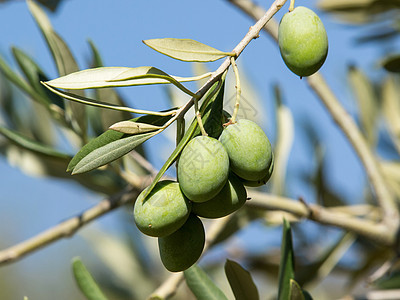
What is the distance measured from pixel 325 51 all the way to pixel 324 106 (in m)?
0.83

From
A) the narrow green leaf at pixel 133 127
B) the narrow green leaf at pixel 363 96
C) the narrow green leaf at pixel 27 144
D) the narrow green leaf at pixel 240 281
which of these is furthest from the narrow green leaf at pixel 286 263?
the narrow green leaf at pixel 363 96

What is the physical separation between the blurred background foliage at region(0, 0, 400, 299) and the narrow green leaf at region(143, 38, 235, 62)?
390 millimetres

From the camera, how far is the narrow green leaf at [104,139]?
0.78 m

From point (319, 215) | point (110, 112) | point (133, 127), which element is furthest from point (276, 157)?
point (133, 127)

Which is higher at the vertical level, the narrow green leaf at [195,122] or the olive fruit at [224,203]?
the narrow green leaf at [195,122]

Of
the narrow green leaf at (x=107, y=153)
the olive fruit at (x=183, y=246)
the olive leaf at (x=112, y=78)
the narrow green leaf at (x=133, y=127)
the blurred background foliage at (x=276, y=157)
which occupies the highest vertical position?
the olive leaf at (x=112, y=78)

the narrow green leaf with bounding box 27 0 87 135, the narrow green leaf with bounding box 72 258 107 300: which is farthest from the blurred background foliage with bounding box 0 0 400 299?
the narrow green leaf with bounding box 72 258 107 300

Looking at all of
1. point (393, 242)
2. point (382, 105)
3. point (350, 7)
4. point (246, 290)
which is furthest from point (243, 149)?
point (382, 105)

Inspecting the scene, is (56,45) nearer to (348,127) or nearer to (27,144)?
(27,144)

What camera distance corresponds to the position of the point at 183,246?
777 millimetres

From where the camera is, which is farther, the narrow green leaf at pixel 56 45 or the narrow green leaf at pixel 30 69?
the narrow green leaf at pixel 30 69

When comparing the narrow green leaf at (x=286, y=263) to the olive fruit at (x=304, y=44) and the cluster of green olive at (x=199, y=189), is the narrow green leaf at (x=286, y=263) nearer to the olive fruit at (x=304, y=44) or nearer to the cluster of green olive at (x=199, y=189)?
the cluster of green olive at (x=199, y=189)

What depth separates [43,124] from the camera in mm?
1699

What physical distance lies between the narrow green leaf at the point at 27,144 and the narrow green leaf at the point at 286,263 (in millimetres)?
563
